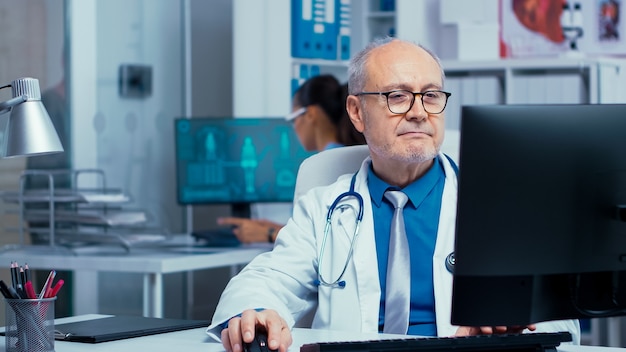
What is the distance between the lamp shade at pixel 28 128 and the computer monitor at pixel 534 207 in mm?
663

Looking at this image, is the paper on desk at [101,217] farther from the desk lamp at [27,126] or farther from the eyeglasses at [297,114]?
the desk lamp at [27,126]

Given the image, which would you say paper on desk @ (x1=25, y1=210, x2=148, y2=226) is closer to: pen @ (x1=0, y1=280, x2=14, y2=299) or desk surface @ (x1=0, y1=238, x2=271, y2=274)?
desk surface @ (x1=0, y1=238, x2=271, y2=274)

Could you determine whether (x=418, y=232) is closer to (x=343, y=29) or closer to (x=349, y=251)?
(x=349, y=251)

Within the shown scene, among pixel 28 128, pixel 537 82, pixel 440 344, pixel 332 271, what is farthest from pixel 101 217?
pixel 440 344

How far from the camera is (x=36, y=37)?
4188mm

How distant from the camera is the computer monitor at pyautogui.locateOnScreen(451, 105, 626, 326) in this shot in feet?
4.55

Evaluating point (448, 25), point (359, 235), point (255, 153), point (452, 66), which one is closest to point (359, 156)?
point (359, 235)

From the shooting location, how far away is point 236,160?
4070 mm

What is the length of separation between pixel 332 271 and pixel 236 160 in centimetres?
201

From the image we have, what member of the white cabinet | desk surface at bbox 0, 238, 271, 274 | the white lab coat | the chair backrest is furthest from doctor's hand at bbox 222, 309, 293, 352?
the white cabinet

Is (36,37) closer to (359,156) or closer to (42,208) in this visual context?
(42,208)

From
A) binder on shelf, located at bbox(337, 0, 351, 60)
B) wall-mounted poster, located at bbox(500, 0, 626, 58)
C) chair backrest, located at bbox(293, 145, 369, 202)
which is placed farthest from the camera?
wall-mounted poster, located at bbox(500, 0, 626, 58)

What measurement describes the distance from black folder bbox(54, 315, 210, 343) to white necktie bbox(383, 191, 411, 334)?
374 millimetres

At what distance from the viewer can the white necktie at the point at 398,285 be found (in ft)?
6.69
